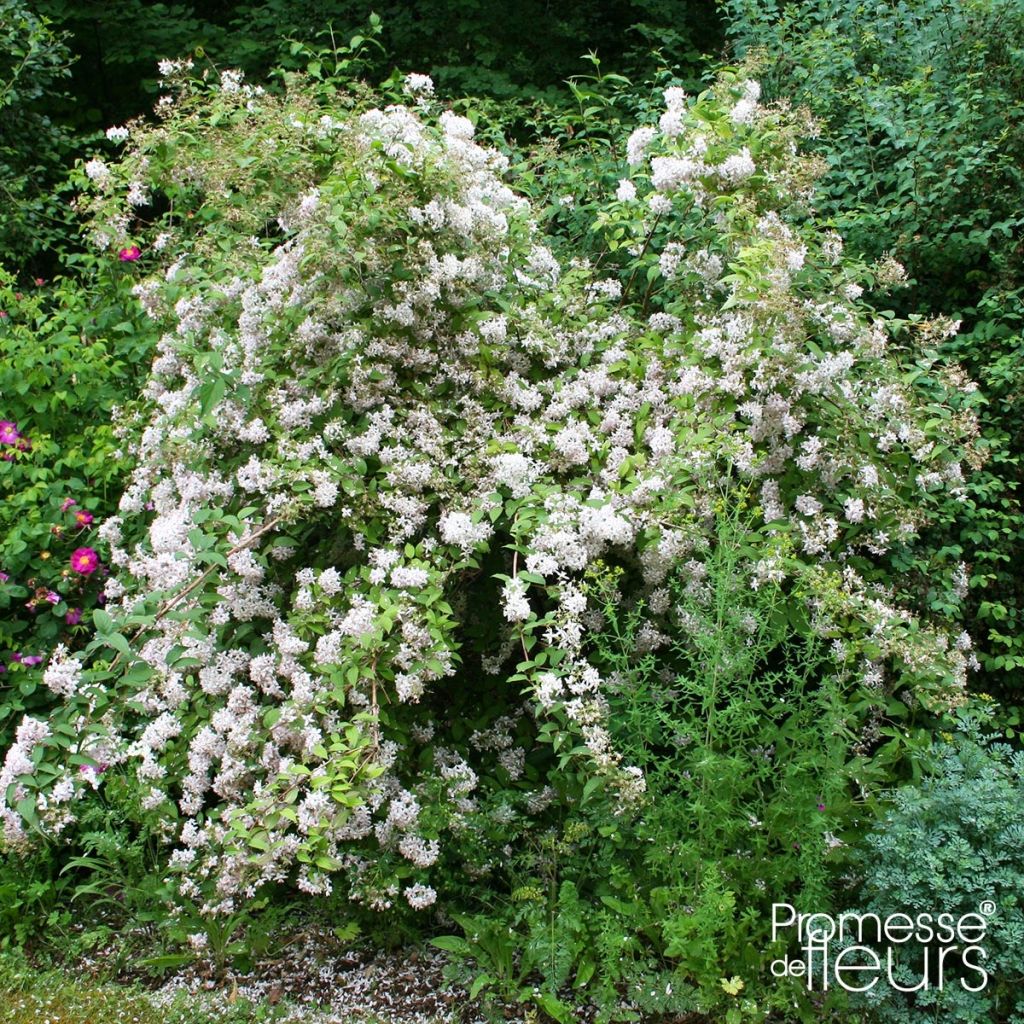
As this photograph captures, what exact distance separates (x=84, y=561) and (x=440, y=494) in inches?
67.2

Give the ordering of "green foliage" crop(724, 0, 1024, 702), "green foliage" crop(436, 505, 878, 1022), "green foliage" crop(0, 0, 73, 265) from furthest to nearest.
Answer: "green foliage" crop(0, 0, 73, 265) → "green foliage" crop(724, 0, 1024, 702) → "green foliage" crop(436, 505, 878, 1022)

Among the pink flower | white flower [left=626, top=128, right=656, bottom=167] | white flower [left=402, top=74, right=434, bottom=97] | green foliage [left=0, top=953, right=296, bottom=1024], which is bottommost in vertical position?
green foliage [left=0, top=953, right=296, bottom=1024]

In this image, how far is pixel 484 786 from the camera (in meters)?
3.58

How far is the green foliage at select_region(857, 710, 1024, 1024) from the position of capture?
2.68 m

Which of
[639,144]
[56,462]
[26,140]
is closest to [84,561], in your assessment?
[56,462]

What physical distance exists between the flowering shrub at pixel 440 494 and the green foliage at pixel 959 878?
0.39 metres

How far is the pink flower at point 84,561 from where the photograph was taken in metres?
4.19

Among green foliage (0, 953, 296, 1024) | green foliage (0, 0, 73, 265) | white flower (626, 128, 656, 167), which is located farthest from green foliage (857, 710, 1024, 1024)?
green foliage (0, 0, 73, 265)

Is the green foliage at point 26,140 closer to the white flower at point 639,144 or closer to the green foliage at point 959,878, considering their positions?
the white flower at point 639,144

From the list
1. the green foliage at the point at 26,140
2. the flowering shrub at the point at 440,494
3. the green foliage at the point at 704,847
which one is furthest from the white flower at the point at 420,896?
the green foliage at the point at 26,140

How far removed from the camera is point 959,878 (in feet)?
8.89

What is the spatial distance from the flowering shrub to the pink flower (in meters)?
0.37

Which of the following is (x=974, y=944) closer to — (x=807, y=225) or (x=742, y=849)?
(x=742, y=849)

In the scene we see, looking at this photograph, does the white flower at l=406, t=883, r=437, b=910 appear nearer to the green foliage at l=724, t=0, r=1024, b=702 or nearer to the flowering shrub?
the flowering shrub
